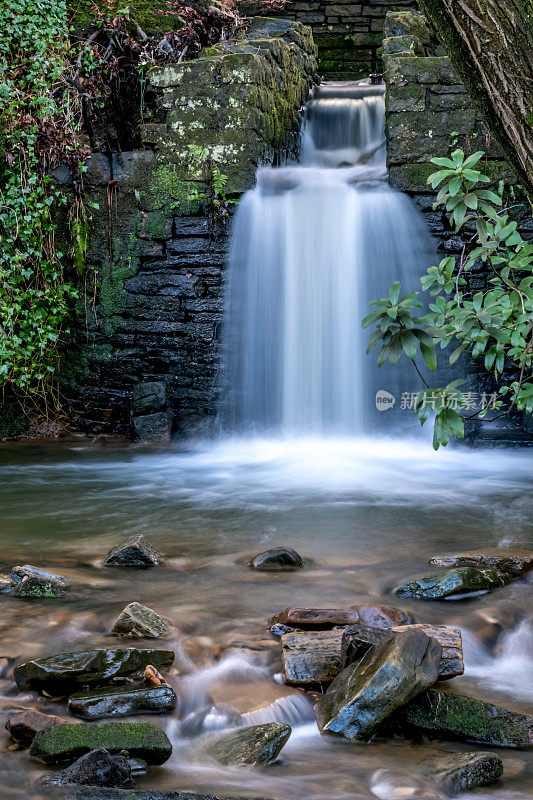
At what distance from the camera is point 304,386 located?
6293 millimetres

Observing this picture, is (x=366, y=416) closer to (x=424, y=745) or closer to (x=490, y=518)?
(x=490, y=518)

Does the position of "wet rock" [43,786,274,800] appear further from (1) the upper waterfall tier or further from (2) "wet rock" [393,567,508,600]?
(1) the upper waterfall tier

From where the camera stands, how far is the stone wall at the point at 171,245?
6164 mm

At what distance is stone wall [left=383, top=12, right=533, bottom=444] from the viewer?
19.5 feet

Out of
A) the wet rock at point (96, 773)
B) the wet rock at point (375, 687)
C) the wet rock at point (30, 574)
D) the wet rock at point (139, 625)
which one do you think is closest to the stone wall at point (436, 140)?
Result: the wet rock at point (30, 574)

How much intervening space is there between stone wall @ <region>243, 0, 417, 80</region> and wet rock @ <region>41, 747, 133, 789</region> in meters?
8.56

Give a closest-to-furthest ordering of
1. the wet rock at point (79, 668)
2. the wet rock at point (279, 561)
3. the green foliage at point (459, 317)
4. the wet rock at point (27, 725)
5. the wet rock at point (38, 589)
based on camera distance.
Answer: the wet rock at point (27, 725)
the wet rock at point (79, 668)
the green foliage at point (459, 317)
the wet rock at point (38, 589)
the wet rock at point (279, 561)

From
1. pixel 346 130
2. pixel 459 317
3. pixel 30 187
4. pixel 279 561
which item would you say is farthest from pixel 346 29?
pixel 279 561

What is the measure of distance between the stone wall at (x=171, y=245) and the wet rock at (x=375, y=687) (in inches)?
167

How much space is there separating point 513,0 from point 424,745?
72.2 inches

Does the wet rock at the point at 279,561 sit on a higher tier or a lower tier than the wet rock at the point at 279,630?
lower

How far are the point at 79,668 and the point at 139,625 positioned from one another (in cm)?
39

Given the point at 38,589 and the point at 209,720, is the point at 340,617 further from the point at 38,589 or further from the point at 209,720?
the point at 38,589

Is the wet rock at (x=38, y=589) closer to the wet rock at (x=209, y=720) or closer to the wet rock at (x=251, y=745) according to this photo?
the wet rock at (x=209, y=720)
